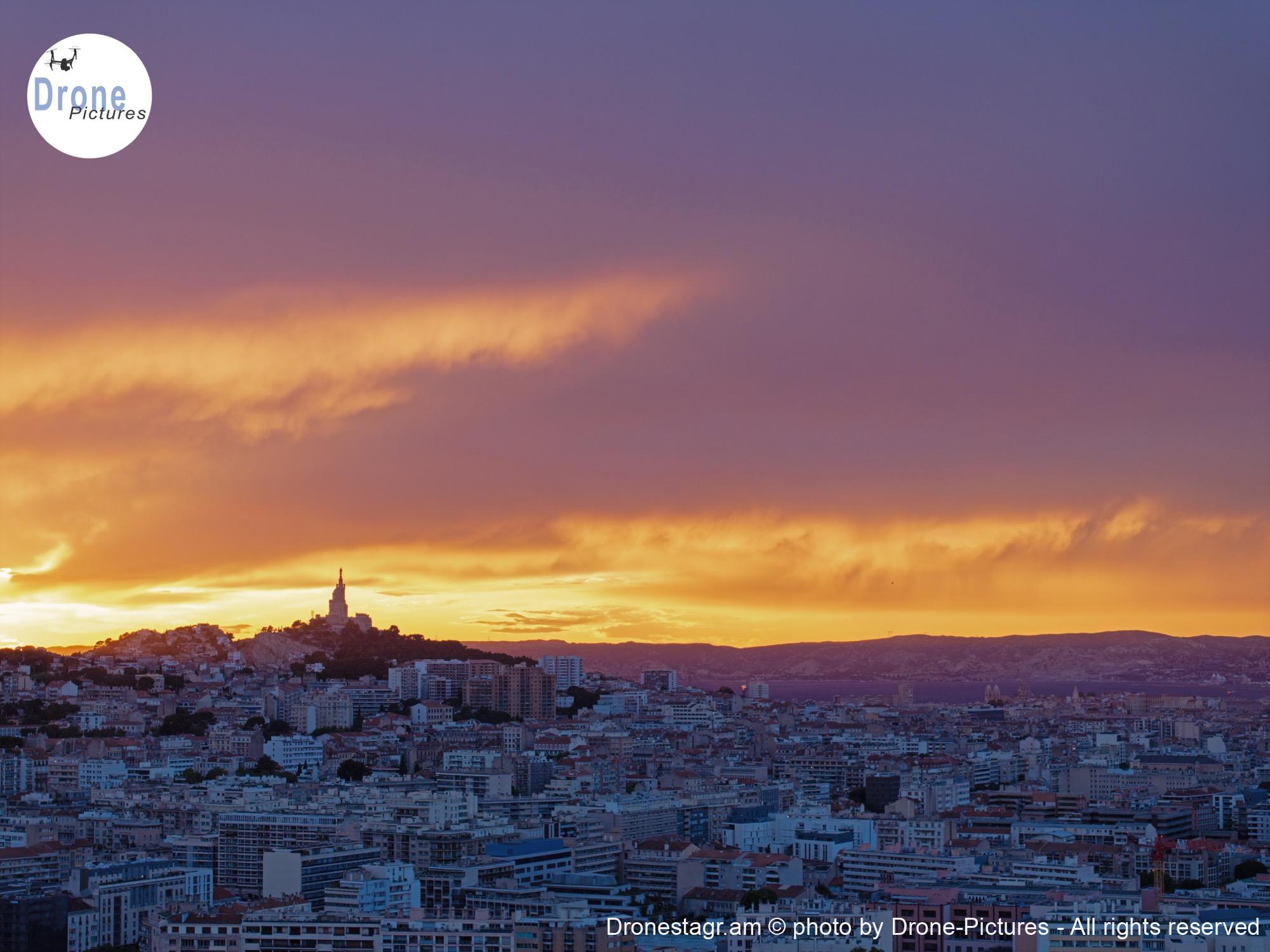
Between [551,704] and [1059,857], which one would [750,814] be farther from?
[551,704]

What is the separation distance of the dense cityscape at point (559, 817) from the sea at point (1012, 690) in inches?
2356

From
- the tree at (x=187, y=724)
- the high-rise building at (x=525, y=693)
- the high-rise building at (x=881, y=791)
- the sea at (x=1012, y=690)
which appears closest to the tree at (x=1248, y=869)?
the high-rise building at (x=881, y=791)

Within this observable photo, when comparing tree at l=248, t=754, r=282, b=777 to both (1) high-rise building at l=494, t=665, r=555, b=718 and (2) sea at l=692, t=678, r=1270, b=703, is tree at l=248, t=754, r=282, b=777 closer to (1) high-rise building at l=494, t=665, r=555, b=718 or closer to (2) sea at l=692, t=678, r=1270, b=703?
(1) high-rise building at l=494, t=665, r=555, b=718

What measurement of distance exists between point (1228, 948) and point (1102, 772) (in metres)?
38.7

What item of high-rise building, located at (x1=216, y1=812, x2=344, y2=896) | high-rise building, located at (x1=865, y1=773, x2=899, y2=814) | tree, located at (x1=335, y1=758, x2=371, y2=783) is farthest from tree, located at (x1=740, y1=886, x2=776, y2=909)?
tree, located at (x1=335, y1=758, x2=371, y2=783)

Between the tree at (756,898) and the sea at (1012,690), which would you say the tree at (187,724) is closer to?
the tree at (756,898)

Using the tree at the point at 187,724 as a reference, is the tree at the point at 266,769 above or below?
below

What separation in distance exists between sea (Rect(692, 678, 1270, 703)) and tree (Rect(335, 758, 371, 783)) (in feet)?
285

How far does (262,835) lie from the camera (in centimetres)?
4412

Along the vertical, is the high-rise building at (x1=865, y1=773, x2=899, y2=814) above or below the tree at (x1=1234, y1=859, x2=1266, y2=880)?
above

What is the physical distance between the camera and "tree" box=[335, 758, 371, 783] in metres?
65.5

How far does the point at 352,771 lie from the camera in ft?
217

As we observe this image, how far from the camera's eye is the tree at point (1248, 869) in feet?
136

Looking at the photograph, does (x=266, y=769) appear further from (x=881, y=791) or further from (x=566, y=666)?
(x=566, y=666)
